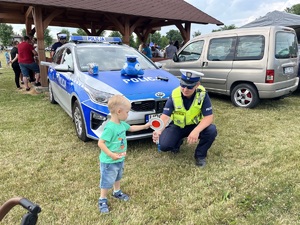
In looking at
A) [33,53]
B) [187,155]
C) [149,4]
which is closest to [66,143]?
[187,155]

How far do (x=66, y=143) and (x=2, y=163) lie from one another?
3.08ft

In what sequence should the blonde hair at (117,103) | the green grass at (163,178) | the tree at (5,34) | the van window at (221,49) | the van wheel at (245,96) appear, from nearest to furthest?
1. the blonde hair at (117,103)
2. the green grass at (163,178)
3. the van wheel at (245,96)
4. the van window at (221,49)
5. the tree at (5,34)

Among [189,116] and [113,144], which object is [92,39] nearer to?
[189,116]

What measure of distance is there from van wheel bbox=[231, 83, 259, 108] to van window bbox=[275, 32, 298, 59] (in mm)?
912

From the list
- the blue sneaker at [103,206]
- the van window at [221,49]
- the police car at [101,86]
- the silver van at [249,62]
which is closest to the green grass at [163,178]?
the blue sneaker at [103,206]

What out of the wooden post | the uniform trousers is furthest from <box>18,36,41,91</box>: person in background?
the uniform trousers

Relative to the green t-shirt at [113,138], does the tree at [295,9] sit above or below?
above

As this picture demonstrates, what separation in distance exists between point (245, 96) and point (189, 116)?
3514mm

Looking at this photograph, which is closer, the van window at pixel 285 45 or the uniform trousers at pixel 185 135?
the uniform trousers at pixel 185 135

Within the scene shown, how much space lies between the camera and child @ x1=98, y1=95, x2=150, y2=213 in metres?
2.26

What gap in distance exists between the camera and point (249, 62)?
19.6 ft

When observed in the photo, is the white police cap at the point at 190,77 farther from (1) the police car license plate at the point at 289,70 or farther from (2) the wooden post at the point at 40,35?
(2) the wooden post at the point at 40,35

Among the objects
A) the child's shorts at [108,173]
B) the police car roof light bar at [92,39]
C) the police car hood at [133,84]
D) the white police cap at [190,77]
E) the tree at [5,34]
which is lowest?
the child's shorts at [108,173]

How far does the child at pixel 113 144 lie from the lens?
2.26m
